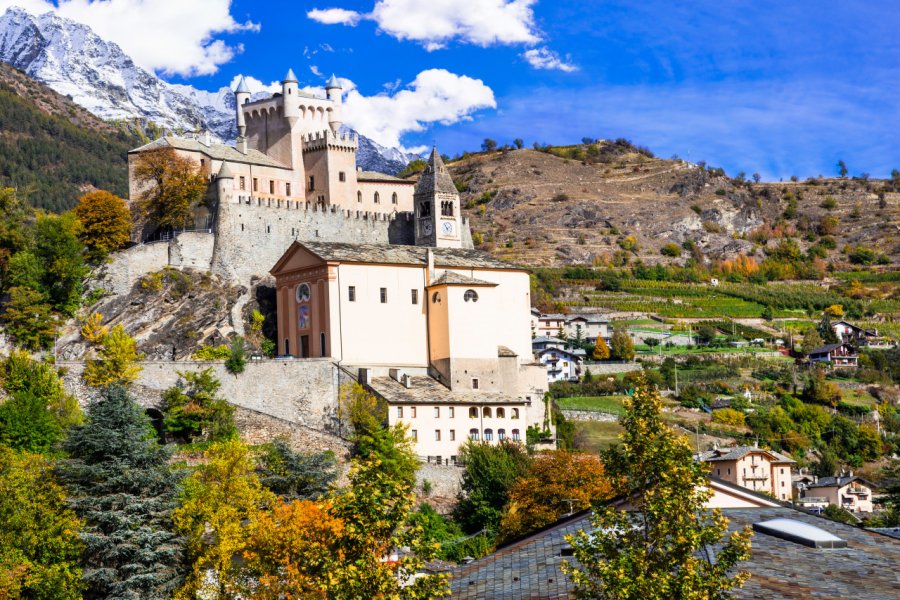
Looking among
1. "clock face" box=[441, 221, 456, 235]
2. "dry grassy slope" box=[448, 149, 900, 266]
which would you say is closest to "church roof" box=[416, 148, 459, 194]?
"clock face" box=[441, 221, 456, 235]

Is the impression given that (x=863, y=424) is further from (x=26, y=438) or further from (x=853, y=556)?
(x=853, y=556)

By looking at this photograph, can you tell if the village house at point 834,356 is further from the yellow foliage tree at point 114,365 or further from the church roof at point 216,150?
the yellow foliage tree at point 114,365

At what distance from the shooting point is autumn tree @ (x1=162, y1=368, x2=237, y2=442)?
62.6 meters

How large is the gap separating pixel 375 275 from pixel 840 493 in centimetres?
3446

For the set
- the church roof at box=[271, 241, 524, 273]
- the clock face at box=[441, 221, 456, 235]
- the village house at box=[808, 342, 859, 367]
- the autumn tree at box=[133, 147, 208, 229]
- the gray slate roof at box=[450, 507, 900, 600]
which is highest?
the autumn tree at box=[133, 147, 208, 229]

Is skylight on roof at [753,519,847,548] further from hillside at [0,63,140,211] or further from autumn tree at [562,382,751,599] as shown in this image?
hillside at [0,63,140,211]

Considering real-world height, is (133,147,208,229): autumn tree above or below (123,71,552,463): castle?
above

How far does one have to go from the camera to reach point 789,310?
14500 cm

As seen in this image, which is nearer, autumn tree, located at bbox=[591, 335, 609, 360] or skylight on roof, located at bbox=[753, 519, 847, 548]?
skylight on roof, located at bbox=[753, 519, 847, 548]

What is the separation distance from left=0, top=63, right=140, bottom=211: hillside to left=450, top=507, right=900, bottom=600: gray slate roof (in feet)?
443

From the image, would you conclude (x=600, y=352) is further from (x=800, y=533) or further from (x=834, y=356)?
(x=800, y=533)

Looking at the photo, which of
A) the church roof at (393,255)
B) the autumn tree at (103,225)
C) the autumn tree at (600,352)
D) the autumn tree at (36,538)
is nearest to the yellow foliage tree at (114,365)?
the autumn tree at (103,225)

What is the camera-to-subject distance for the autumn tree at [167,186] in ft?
256

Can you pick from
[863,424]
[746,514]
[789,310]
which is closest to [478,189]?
[789,310]
